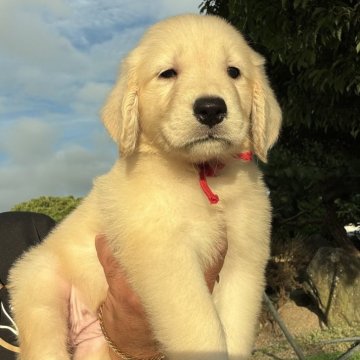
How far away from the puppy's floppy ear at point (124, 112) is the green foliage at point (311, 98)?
328cm

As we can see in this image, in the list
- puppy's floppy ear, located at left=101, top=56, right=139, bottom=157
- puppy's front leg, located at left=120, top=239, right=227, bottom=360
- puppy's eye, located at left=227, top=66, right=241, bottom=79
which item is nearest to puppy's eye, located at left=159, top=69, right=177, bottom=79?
puppy's floppy ear, located at left=101, top=56, right=139, bottom=157

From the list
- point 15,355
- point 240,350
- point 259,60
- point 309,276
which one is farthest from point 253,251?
point 309,276

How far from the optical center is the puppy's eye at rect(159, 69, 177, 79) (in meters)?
3.15

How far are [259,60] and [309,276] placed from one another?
883cm

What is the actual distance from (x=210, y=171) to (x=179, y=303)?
0.83 m

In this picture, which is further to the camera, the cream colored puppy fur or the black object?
the black object

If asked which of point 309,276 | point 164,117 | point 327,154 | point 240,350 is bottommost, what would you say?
point 309,276

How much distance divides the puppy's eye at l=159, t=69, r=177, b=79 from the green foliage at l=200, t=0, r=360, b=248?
325 cm

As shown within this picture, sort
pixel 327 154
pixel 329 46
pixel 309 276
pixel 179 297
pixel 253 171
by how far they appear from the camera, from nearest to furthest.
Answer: pixel 179 297, pixel 253 171, pixel 329 46, pixel 327 154, pixel 309 276

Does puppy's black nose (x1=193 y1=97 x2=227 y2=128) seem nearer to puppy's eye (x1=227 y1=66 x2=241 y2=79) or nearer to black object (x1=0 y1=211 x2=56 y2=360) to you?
puppy's eye (x1=227 y1=66 x2=241 y2=79)

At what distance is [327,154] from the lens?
34.6 feet

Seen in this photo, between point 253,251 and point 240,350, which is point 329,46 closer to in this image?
point 253,251

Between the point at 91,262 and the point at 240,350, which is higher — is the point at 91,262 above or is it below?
above

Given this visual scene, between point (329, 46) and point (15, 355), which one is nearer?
point (15, 355)
